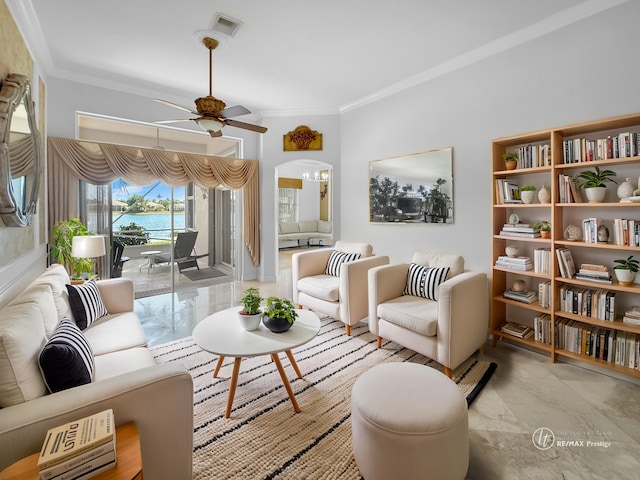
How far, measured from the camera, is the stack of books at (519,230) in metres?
2.73

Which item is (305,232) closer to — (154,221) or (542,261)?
(154,221)

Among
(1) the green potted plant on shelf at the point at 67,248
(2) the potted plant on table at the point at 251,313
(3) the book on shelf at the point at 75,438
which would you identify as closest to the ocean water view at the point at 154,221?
(1) the green potted plant on shelf at the point at 67,248

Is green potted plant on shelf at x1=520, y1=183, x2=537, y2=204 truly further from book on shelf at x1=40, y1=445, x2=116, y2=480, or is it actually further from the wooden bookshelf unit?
book on shelf at x1=40, y1=445, x2=116, y2=480

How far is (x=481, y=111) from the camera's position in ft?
10.4

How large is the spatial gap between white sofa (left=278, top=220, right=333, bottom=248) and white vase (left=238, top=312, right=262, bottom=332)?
23.5 ft

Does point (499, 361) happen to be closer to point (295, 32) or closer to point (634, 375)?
point (634, 375)

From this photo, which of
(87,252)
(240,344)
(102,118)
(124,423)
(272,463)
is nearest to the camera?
(124,423)

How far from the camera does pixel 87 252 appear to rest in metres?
3.24

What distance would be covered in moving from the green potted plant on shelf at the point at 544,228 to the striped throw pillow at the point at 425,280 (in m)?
0.83

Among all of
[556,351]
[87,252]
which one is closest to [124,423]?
[87,252]

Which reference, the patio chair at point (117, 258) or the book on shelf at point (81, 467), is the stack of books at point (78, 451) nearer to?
the book on shelf at point (81, 467)

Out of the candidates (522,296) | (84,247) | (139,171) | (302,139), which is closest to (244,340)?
(84,247)

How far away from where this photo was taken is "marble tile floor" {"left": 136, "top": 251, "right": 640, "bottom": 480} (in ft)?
5.21

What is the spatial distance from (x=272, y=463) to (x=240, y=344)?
26.8 inches
